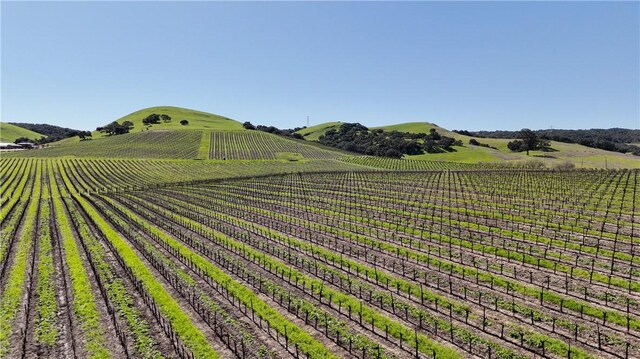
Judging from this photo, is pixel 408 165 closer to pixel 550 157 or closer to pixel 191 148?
pixel 550 157

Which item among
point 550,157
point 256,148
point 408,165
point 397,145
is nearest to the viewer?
point 408,165

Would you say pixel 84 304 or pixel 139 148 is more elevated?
pixel 139 148

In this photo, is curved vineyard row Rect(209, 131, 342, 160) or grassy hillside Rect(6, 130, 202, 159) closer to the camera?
grassy hillside Rect(6, 130, 202, 159)

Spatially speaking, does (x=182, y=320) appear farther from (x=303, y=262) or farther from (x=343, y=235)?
(x=343, y=235)

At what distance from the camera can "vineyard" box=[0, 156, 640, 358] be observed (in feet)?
64.0

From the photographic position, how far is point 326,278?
27.8m

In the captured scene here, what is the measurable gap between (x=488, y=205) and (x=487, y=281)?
96.1ft

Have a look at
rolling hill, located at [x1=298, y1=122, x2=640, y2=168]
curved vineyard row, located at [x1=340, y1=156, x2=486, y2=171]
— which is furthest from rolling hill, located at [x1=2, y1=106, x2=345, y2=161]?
A: rolling hill, located at [x1=298, y1=122, x2=640, y2=168]

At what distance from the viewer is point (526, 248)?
33125 mm

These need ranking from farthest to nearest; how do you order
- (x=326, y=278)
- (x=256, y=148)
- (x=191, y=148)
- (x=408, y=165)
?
(x=256, y=148)
(x=191, y=148)
(x=408, y=165)
(x=326, y=278)

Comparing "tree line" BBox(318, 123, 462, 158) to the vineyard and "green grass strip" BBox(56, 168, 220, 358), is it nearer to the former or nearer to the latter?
the vineyard

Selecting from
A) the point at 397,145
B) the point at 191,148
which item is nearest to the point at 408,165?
the point at 397,145

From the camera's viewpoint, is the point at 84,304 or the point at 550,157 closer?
the point at 84,304

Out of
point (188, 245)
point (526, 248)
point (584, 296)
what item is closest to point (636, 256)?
point (526, 248)
